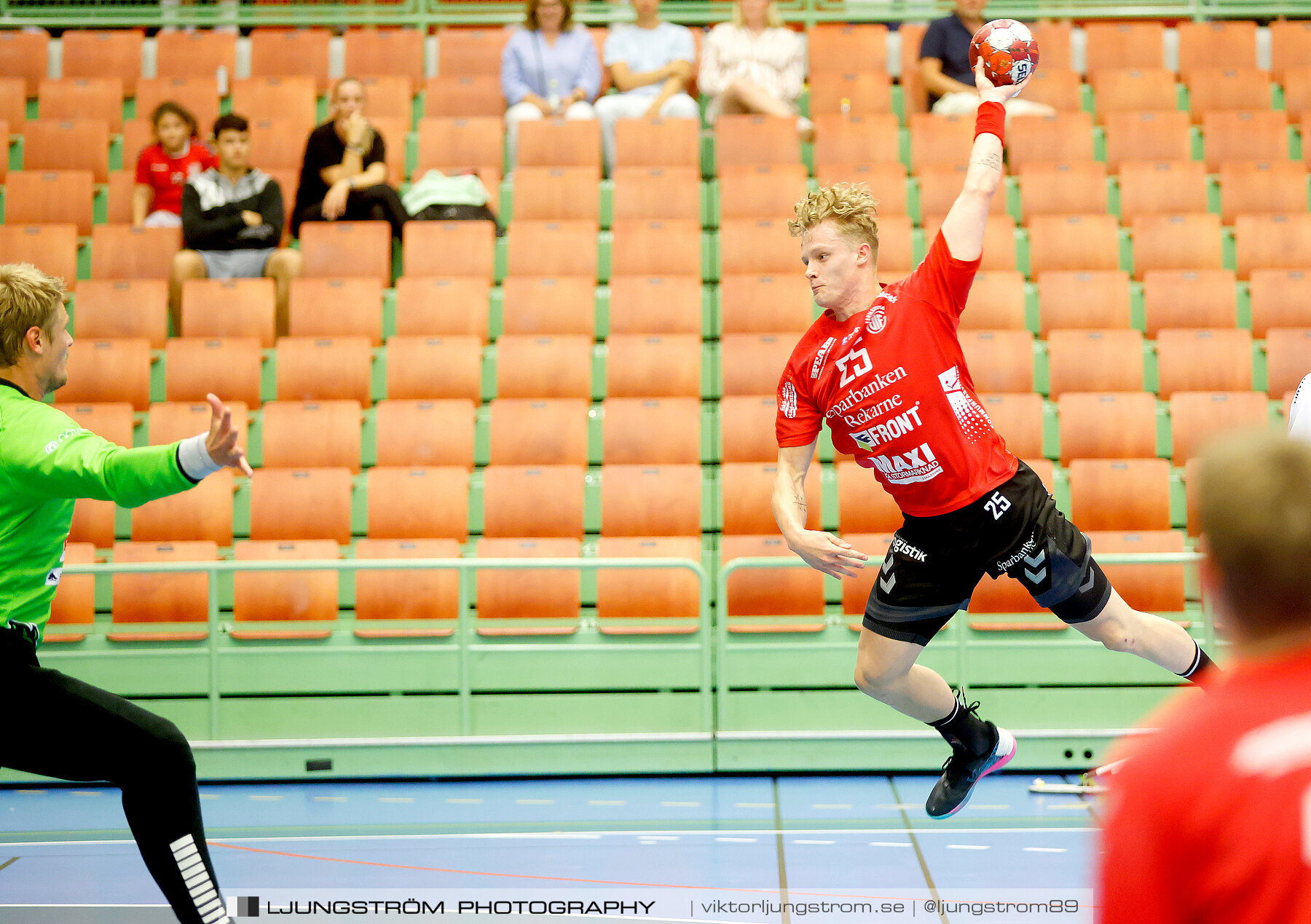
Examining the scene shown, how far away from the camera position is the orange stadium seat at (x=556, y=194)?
26.5 feet

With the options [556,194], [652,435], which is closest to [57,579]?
[652,435]

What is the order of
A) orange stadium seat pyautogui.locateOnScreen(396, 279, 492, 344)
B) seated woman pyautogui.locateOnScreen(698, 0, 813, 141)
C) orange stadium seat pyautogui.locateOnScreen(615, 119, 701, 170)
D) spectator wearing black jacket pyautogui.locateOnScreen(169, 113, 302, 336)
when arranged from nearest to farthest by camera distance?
orange stadium seat pyautogui.locateOnScreen(396, 279, 492, 344)
spectator wearing black jacket pyautogui.locateOnScreen(169, 113, 302, 336)
orange stadium seat pyautogui.locateOnScreen(615, 119, 701, 170)
seated woman pyautogui.locateOnScreen(698, 0, 813, 141)

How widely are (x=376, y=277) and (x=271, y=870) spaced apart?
4.20m

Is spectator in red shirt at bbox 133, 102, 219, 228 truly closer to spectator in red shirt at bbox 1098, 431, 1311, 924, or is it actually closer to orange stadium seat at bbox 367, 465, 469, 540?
orange stadium seat at bbox 367, 465, 469, 540

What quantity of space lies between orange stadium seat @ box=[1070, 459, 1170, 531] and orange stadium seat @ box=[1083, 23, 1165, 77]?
189 inches

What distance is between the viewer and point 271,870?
4.52 m

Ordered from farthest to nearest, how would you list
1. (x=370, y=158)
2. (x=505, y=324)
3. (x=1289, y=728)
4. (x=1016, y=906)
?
(x=370, y=158), (x=505, y=324), (x=1016, y=906), (x=1289, y=728)

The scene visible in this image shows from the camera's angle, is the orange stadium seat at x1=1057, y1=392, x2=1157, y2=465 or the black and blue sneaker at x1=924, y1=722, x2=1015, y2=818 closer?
the black and blue sneaker at x1=924, y1=722, x2=1015, y2=818

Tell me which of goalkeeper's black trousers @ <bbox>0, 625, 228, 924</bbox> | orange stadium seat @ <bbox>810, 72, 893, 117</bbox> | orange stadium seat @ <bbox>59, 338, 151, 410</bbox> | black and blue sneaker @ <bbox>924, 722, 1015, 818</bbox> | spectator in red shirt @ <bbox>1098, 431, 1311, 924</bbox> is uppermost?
orange stadium seat @ <bbox>810, 72, 893, 117</bbox>

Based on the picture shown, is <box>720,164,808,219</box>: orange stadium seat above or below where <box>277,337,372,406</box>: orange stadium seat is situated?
above

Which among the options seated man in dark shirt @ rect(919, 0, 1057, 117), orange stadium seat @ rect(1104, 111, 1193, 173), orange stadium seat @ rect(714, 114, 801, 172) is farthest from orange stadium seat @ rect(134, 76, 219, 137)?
orange stadium seat @ rect(1104, 111, 1193, 173)

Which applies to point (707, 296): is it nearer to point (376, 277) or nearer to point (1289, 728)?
point (376, 277)

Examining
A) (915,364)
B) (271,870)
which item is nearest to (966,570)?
(915,364)

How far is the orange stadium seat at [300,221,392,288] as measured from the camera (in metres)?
7.64
